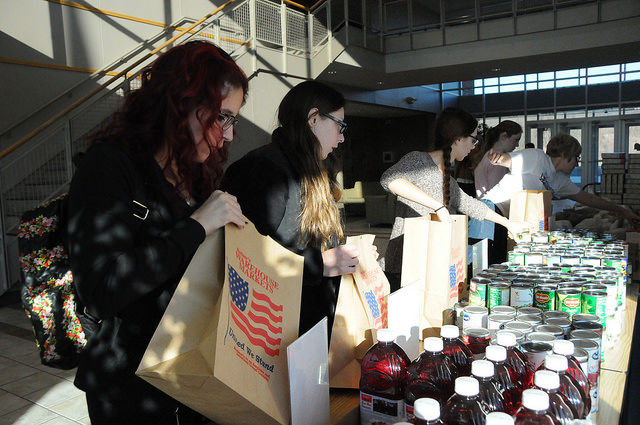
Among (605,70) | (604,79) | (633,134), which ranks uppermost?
(605,70)

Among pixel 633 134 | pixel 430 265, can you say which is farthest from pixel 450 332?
pixel 633 134

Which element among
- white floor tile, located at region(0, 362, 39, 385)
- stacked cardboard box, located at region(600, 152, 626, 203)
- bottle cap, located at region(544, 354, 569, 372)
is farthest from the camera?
stacked cardboard box, located at region(600, 152, 626, 203)

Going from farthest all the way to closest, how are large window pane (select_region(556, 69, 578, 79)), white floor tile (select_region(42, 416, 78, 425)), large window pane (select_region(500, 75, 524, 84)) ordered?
large window pane (select_region(500, 75, 524, 84)) < large window pane (select_region(556, 69, 578, 79)) < white floor tile (select_region(42, 416, 78, 425))

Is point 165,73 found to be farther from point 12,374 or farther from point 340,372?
point 12,374

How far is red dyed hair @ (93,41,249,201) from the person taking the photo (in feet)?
3.75

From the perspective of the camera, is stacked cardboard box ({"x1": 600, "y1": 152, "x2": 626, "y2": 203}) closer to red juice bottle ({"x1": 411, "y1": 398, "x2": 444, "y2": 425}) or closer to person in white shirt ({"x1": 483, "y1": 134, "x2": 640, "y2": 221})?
person in white shirt ({"x1": 483, "y1": 134, "x2": 640, "y2": 221})

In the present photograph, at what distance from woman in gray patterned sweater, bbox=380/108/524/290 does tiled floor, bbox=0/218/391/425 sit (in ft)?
6.91

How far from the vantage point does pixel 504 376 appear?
938mm

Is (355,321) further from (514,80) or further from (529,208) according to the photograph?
(514,80)

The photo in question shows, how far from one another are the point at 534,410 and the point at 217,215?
72cm

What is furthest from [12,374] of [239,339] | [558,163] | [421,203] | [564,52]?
[564,52]

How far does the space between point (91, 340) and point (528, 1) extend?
41.2ft

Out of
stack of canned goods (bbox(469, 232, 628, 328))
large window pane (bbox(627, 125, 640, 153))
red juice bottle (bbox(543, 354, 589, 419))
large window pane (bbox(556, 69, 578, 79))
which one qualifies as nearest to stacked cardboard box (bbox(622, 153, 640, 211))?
stack of canned goods (bbox(469, 232, 628, 328))

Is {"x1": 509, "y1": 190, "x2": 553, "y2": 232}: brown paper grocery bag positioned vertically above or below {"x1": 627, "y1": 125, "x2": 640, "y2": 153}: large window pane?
below
